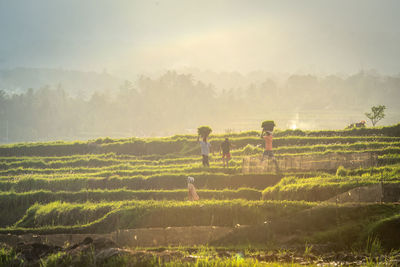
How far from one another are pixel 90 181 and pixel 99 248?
16.4 m

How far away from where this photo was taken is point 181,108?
125 metres

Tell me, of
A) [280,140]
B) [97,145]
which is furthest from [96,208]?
[97,145]

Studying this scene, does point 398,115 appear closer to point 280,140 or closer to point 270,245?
point 280,140

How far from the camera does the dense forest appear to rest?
11512 cm

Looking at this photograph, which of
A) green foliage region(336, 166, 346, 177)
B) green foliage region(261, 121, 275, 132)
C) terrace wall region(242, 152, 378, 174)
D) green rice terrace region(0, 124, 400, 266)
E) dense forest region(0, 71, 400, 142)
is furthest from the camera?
dense forest region(0, 71, 400, 142)

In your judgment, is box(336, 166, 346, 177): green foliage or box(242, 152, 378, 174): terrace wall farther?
box(242, 152, 378, 174): terrace wall

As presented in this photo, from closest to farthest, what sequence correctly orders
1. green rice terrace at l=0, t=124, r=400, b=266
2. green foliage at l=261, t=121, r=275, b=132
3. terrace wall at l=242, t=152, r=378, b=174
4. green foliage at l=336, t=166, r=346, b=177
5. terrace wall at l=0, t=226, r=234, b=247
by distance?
1. green rice terrace at l=0, t=124, r=400, b=266
2. terrace wall at l=0, t=226, r=234, b=247
3. green foliage at l=336, t=166, r=346, b=177
4. terrace wall at l=242, t=152, r=378, b=174
5. green foliage at l=261, t=121, r=275, b=132

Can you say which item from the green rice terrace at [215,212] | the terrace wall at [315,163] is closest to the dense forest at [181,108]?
the green rice terrace at [215,212]

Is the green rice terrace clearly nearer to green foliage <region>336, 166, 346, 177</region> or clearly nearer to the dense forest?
green foliage <region>336, 166, 346, 177</region>

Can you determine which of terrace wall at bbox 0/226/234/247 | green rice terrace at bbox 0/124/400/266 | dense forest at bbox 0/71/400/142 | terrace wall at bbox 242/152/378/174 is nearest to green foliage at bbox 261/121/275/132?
green rice terrace at bbox 0/124/400/266

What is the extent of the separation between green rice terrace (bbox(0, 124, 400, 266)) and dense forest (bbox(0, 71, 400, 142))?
79.1 m

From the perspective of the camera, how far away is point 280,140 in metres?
37.6

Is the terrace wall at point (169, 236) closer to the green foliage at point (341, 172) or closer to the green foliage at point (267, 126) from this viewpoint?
the green foliage at point (341, 172)

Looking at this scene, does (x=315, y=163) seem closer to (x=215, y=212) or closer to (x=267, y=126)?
(x=215, y=212)
